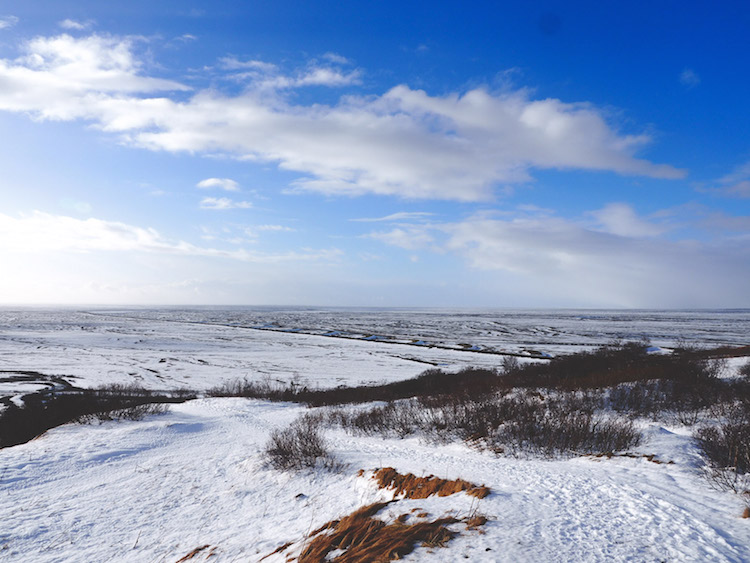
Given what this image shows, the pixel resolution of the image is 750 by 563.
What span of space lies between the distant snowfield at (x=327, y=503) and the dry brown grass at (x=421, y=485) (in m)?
0.22

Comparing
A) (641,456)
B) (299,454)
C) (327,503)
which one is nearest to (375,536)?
(327,503)

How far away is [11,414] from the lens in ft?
58.1

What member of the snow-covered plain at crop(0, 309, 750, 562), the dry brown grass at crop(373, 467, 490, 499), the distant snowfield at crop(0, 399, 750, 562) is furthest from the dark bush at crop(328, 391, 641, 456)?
the dry brown grass at crop(373, 467, 490, 499)

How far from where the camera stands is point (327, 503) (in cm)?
721

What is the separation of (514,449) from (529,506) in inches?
169

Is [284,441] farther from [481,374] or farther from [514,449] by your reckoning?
[481,374]

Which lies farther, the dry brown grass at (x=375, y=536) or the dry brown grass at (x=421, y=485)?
the dry brown grass at (x=421, y=485)

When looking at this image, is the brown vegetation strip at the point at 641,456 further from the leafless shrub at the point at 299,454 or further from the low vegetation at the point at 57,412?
the low vegetation at the point at 57,412

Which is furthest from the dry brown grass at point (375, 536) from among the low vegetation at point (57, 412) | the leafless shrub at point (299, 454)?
the low vegetation at point (57, 412)

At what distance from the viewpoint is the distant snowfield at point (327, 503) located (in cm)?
454

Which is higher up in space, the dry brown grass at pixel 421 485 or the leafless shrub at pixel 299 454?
the dry brown grass at pixel 421 485

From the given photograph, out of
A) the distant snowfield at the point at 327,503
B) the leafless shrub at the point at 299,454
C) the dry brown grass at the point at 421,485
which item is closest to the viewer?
the distant snowfield at the point at 327,503

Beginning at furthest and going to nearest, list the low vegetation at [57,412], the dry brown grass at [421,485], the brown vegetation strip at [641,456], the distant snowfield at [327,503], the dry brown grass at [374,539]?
1. the low vegetation at [57,412]
2. the brown vegetation strip at [641,456]
3. the dry brown grass at [421,485]
4. the distant snowfield at [327,503]
5. the dry brown grass at [374,539]

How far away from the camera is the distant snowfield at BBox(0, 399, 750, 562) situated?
454cm
